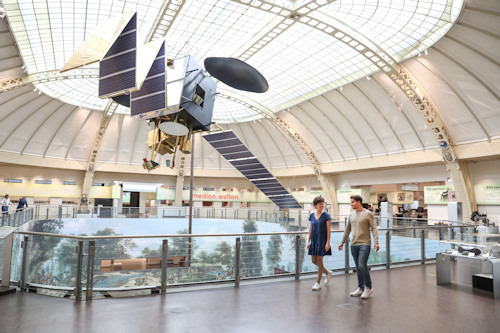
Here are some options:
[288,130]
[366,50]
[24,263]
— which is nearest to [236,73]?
[24,263]

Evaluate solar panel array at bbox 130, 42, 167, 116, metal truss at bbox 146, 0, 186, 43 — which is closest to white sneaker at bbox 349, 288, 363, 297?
solar panel array at bbox 130, 42, 167, 116

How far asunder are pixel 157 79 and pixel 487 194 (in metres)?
21.6

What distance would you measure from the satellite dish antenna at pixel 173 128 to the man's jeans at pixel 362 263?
21.1 ft

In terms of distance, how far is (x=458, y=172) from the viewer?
22.1 m

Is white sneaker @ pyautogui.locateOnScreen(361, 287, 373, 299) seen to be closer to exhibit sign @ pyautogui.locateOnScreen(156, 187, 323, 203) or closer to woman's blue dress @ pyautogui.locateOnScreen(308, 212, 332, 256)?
woman's blue dress @ pyautogui.locateOnScreen(308, 212, 332, 256)

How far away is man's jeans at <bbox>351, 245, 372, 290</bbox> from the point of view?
6.33m

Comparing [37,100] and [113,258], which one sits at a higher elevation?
[37,100]

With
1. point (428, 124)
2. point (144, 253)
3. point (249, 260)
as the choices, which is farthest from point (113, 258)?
point (428, 124)

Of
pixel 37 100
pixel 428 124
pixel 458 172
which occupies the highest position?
pixel 37 100

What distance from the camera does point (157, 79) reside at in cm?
986

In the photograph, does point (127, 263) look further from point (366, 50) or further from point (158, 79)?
point (366, 50)

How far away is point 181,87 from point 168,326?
694 cm

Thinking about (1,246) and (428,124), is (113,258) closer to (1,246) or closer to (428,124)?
(1,246)

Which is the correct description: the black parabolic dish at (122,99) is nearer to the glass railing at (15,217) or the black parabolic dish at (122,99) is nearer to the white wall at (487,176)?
the glass railing at (15,217)
